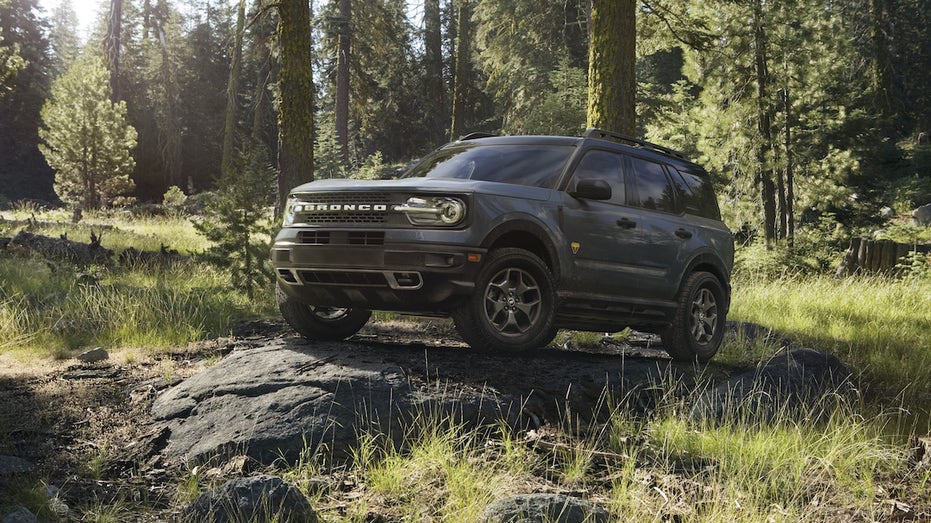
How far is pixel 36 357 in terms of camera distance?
771 centimetres

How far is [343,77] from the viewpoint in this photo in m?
27.5

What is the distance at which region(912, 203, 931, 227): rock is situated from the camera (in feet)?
87.0

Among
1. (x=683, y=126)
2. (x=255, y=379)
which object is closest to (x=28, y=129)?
(x=683, y=126)

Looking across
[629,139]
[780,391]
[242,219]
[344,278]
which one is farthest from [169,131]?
[780,391]

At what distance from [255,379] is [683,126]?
63.1 feet

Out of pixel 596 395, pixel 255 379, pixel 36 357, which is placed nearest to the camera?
pixel 255 379

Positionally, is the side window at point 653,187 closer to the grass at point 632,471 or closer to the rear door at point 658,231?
Result: the rear door at point 658,231

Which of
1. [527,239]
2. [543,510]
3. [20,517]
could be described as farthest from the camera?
[527,239]

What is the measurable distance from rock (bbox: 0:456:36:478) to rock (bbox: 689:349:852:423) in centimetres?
448

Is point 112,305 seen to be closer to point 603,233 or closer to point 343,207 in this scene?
point 343,207

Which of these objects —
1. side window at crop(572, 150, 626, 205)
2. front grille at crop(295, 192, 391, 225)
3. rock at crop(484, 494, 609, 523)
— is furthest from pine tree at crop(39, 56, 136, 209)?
rock at crop(484, 494, 609, 523)

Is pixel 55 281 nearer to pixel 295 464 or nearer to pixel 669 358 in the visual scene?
pixel 295 464

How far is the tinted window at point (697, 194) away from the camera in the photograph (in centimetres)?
801

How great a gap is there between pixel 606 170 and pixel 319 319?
299 cm
